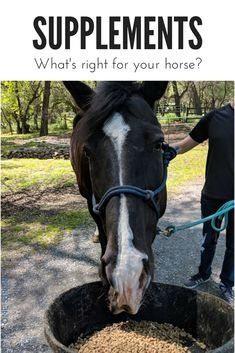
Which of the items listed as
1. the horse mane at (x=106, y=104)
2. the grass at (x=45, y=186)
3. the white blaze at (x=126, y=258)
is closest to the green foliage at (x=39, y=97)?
the grass at (x=45, y=186)

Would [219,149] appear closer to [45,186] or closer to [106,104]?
[106,104]

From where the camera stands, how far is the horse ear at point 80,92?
216cm

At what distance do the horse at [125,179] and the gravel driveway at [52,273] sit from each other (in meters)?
1.58

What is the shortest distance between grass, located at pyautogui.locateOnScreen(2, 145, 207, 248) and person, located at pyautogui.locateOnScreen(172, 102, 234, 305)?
2.02m

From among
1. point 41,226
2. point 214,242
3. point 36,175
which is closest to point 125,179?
point 214,242

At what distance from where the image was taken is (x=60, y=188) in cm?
703

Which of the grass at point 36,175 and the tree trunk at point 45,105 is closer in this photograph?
the grass at point 36,175

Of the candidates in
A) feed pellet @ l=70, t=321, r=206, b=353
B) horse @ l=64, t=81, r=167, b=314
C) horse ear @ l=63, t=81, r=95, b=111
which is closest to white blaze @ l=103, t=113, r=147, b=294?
horse @ l=64, t=81, r=167, b=314

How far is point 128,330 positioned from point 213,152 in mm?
1508

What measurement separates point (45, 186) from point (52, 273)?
3.46 metres

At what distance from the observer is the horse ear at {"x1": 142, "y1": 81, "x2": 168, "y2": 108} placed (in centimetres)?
204

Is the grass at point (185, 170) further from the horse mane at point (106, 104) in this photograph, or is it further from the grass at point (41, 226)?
the horse mane at point (106, 104)

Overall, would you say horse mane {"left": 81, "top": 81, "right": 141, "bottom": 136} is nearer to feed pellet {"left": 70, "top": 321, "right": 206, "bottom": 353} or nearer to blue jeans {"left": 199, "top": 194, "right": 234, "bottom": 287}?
feed pellet {"left": 70, "top": 321, "right": 206, "bottom": 353}

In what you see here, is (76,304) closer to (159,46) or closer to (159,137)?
(159,137)
